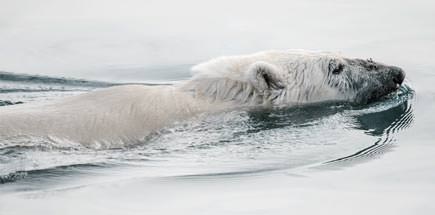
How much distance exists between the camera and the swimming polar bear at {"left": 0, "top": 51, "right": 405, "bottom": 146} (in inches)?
409

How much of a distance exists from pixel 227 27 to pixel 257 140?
550 centimetres

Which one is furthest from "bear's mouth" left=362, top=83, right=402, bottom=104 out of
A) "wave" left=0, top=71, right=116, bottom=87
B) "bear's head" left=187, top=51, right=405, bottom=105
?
"wave" left=0, top=71, right=116, bottom=87

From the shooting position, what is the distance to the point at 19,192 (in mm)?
9047

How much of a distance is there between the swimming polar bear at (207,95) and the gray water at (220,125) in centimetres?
16

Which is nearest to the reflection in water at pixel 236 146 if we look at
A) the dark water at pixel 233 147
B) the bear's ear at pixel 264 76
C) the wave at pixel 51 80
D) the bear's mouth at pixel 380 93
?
the dark water at pixel 233 147

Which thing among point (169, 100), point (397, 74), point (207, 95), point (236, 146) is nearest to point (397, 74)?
point (397, 74)

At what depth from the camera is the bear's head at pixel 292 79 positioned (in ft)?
38.9

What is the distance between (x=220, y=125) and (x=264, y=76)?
0.90m

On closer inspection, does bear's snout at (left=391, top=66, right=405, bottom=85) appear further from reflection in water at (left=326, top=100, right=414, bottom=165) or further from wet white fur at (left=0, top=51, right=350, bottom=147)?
wet white fur at (left=0, top=51, right=350, bottom=147)

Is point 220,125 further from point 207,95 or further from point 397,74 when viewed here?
point 397,74

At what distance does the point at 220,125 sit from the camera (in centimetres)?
1135

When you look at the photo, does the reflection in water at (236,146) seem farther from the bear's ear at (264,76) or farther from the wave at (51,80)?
the wave at (51,80)

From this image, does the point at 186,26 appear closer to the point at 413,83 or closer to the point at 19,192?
the point at 413,83

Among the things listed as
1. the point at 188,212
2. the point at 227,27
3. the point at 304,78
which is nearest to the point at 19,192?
the point at 188,212
